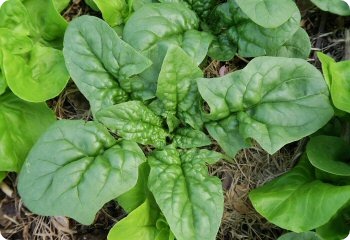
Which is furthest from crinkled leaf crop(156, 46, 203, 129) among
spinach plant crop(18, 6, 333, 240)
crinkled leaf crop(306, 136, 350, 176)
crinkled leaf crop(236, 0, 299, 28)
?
crinkled leaf crop(306, 136, 350, 176)

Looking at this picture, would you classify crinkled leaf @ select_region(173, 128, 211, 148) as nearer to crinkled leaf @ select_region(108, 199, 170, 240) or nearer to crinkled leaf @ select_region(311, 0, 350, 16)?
crinkled leaf @ select_region(108, 199, 170, 240)

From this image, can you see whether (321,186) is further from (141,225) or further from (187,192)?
(141,225)

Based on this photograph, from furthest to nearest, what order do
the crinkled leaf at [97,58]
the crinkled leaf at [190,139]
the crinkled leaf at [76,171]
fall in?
1. the crinkled leaf at [190,139]
2. the crinkled leaf at [97,58]
3. the crinkled leaf at [76,171]

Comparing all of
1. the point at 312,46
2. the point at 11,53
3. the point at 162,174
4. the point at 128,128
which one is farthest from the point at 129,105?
the point at 312,46

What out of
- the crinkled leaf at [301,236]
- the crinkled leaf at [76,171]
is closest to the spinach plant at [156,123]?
the crinkled leaf at [76,171]

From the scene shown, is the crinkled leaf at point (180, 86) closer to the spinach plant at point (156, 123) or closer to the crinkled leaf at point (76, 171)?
the spinach plant at point (156, 123)

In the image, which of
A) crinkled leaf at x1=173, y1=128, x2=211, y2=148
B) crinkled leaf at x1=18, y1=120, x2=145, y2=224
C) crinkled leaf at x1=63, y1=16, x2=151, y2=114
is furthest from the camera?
crinkled leaf at x1=173, y1=128, x2=211, y2=148
